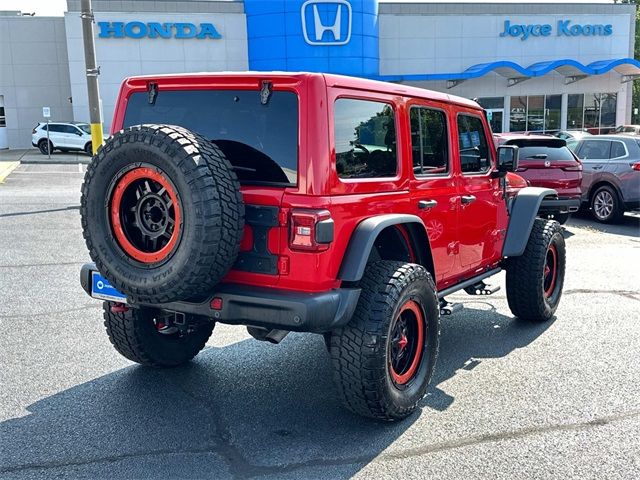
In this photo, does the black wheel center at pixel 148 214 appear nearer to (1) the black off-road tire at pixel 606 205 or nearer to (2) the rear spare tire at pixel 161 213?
(2) the rear spare tire at pixel 161 213

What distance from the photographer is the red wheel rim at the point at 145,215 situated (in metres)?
3.28

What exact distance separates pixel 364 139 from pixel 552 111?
116ft

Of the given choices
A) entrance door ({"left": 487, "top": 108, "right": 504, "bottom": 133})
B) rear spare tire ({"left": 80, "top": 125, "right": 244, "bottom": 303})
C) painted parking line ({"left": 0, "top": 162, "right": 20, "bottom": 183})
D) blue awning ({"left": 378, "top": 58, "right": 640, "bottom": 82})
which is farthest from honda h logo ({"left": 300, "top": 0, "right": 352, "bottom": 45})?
rear spare tire ({"left": 80, "top": 125, "right": 244, "bottom": 303})

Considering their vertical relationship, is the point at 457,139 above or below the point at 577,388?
above

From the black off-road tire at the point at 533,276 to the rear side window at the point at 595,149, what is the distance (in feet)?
25.0

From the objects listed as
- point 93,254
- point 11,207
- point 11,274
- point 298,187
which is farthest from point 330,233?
point 11,207

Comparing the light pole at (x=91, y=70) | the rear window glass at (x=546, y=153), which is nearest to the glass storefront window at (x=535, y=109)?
the rear window glass at (x=546, y=153)

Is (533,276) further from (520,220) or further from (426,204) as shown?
(426,204)

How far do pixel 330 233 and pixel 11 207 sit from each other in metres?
11.7

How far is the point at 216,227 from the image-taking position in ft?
10.4

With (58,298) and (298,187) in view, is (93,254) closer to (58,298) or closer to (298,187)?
(298,187)

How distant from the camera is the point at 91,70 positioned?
45.7ft

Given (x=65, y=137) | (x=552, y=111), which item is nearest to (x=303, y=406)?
(x=65, y=137)

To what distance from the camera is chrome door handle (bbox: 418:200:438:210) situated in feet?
13.6
